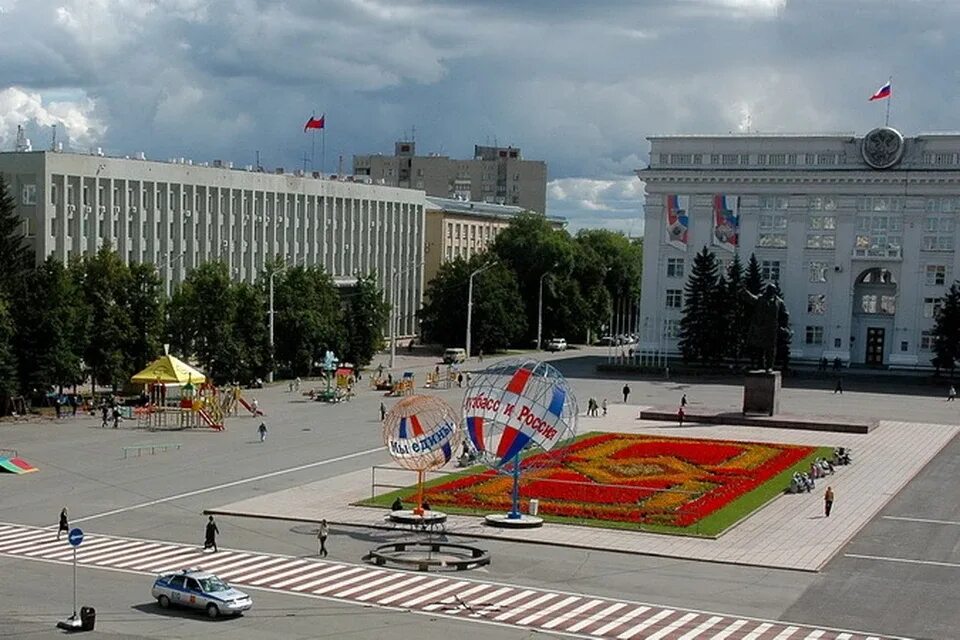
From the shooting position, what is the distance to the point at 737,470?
59312mm

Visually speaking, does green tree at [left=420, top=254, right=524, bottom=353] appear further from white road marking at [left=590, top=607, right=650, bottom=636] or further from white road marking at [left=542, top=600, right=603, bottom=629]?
white road marking at [left=590, top=607, right=650, bottom=636]

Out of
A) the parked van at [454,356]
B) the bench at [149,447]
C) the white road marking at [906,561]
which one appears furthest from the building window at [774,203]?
the white road marking at [906,561]

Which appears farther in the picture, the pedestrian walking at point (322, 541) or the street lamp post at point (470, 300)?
the street lamp post at point (470, 300)

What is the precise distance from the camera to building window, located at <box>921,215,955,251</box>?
4360 inches

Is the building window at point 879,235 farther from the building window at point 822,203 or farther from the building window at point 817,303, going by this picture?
the building window at point 817,303

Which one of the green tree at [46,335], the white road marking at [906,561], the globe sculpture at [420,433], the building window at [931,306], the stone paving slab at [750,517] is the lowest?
the white road marking at [906,561]

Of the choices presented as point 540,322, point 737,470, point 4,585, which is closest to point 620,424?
point 737,470

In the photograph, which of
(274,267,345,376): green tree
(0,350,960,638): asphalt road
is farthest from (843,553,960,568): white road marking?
(274,267,345,376): green tree

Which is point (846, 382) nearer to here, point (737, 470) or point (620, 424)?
point (620, 424)

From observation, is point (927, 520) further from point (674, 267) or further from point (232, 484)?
point (674, 267)

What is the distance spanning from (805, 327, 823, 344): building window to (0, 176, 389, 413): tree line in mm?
40271

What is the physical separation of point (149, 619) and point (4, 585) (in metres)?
5.89

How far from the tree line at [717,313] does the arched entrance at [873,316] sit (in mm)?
7261

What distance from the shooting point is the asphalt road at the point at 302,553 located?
33844 millimetres
